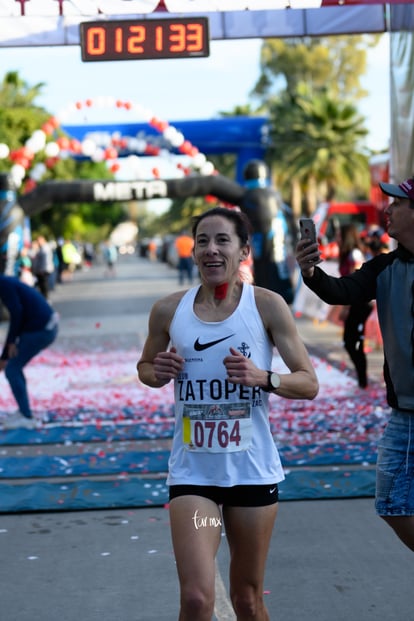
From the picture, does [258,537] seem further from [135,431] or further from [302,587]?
[135,431]

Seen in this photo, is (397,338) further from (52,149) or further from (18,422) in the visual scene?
(52,149)

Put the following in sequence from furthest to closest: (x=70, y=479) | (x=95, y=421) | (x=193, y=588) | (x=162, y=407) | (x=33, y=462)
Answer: (x=162, y=407), (x=95, y=421), (x=33, y=462), (x=70, y=479), (x=193, y=588)

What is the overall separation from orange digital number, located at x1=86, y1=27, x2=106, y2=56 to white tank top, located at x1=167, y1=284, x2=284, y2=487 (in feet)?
20.5

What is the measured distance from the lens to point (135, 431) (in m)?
10.5

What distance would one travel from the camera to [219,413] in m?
4.04

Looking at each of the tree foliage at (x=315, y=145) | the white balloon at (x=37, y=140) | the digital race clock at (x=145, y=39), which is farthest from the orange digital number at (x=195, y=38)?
the tree foliage at (x=315, y=145)

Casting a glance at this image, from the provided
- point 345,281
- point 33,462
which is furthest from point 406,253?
point 33,462

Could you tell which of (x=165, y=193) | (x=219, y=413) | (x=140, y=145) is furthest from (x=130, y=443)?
(x=140, y=145)

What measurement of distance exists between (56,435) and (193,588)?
6.81 m

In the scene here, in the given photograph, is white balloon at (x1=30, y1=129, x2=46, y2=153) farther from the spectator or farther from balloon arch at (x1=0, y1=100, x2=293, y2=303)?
the spectator

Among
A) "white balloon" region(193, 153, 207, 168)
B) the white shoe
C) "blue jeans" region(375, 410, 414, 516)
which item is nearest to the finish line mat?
the white shoe

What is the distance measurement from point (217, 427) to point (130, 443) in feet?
20.0

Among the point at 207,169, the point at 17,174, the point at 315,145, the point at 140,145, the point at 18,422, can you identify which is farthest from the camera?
the point at 315,145

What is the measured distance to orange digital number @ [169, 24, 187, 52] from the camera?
9.79 meters
